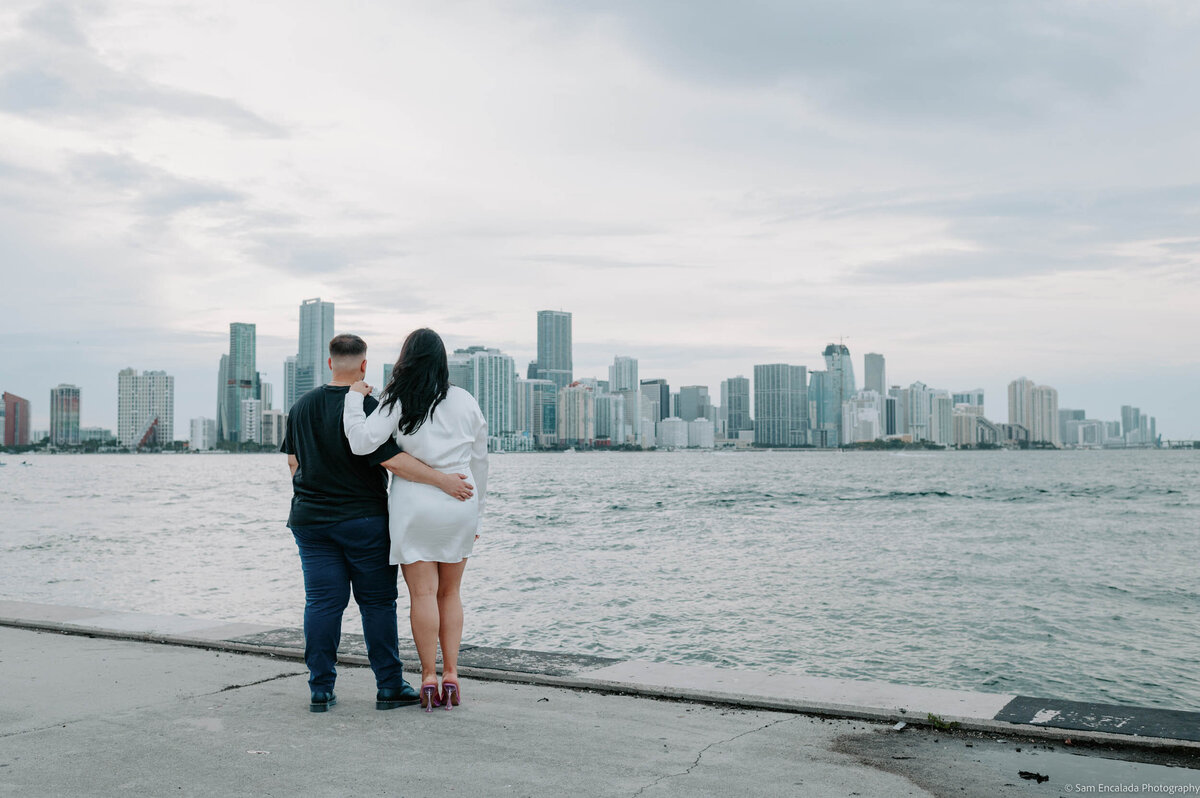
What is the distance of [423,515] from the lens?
4.70 metres

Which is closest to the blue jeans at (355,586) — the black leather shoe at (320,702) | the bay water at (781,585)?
the black leather shoe at (320,702)

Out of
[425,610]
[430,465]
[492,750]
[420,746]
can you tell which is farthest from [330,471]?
[492,750]

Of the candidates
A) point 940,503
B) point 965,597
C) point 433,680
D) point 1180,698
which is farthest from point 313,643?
point 940,503

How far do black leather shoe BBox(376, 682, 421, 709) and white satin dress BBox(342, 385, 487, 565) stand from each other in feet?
2.22

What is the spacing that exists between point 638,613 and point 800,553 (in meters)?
11.3

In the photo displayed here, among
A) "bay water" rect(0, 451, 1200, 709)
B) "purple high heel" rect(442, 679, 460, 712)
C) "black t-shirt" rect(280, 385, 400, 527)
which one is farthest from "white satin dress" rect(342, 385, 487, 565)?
"bay water" rect(0, 451, 1200, 709)

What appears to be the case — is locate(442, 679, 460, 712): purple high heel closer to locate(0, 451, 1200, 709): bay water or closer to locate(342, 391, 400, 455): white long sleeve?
locate(342, 391, 400, 455): white long sleeve

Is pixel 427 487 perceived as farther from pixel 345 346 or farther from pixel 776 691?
pixel 776 691

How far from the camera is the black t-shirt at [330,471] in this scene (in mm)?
4793

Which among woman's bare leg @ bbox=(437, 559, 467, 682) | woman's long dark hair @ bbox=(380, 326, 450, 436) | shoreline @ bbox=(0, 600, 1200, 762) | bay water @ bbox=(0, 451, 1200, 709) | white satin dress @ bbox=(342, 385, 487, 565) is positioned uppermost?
woman's long dark hair @ bbox=(380, 326, 450, 436)

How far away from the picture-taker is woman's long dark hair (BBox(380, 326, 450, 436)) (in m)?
4.73

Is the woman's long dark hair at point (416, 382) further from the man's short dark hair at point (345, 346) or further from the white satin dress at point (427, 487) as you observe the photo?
the man's short dark hair at point (345, 346)

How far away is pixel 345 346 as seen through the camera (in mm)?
4883

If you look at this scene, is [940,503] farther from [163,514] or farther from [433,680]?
[433,680]
